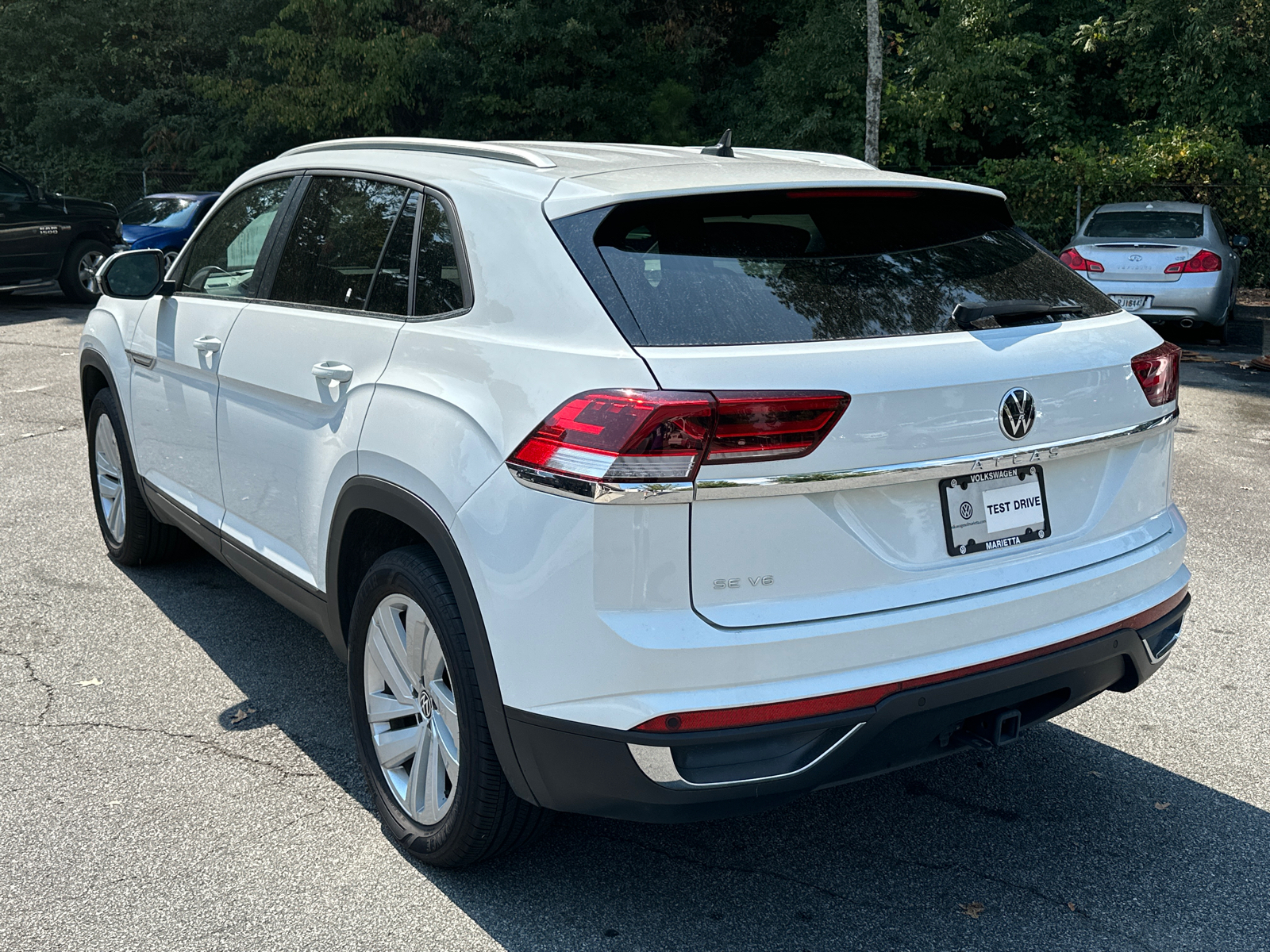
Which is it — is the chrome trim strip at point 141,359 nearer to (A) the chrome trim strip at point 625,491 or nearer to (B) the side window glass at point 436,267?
(B) the side window glass at point 436,267

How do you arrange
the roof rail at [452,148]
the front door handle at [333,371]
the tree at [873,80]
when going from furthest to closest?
the tree at [873,80]
the front door handle at [333,371]
the roof rail at [452,148]

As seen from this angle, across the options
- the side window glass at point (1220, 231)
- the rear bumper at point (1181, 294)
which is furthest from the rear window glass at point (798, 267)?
the side window glass at point (1220, 231)

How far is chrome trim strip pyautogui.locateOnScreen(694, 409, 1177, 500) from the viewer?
7.77 feet

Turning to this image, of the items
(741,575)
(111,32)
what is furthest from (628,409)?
(111,32)

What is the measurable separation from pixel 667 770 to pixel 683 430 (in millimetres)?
698

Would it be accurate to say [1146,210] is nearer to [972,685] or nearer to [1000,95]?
[1000,95]

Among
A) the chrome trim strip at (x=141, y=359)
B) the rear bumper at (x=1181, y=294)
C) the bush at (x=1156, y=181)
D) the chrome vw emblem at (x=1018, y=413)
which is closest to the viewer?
the chrome vw emblem at (x=1018, y=413)

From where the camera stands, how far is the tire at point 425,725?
277 cm

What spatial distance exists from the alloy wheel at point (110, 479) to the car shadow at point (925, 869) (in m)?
2.09

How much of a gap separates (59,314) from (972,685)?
1625 centimetres

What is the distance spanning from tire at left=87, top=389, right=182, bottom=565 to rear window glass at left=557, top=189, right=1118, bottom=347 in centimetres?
321

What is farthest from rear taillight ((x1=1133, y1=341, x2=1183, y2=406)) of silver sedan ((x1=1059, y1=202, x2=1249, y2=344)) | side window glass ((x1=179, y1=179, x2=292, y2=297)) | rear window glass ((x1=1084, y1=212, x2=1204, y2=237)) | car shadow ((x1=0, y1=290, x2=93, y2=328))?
car shadow ((x1=0, y1=290, x2=93, y2=328))

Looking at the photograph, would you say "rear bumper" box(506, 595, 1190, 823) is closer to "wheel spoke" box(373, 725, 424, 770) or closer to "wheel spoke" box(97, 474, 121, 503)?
"wheel spoke" box(373, 725, 424, 770)

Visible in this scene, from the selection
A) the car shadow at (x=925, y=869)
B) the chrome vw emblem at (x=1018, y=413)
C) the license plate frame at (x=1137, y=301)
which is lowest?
the license plate frame at (x=1137, y=301)
